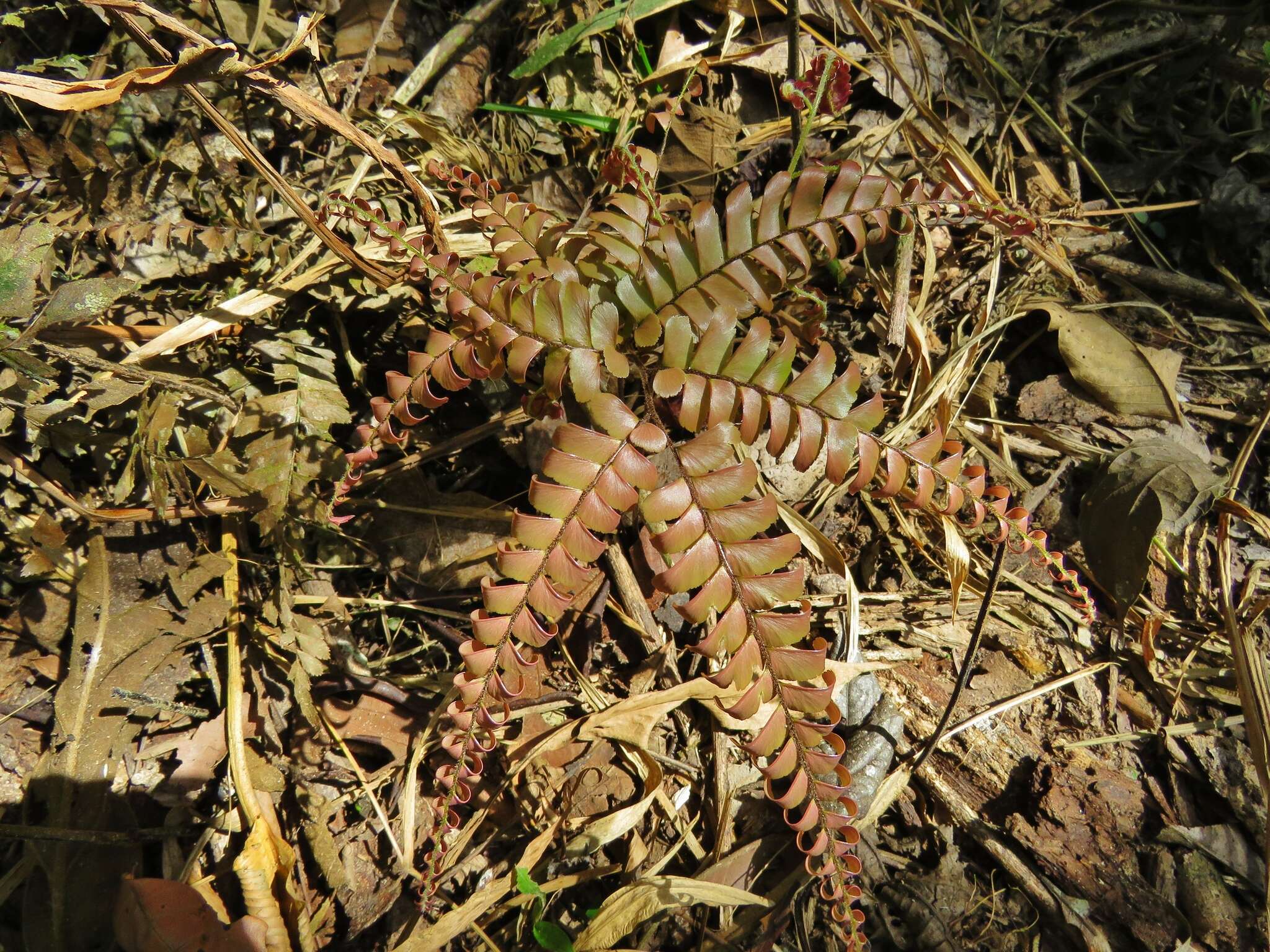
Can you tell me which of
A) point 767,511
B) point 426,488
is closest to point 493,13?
point 426,488

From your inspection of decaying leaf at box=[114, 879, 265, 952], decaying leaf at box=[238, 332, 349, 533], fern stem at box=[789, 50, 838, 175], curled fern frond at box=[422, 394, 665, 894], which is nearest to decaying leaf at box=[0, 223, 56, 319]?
decaying leaf at box=[238, 332, 349, 533]

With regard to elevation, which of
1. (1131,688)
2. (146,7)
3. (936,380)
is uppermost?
(146,7)

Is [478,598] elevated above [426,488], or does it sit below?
below

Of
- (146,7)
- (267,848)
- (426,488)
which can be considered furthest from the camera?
(426,488)

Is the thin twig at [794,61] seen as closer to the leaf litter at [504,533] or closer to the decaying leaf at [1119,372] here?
the leaf litter at [504,533]

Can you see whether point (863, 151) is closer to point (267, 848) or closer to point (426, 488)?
point (426, 488)

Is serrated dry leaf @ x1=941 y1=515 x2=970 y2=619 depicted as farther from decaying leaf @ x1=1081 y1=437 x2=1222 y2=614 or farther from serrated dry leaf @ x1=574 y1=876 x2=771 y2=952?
serrated dry leaf @ x1=574 y1=876 x2=771 y2=952
